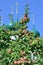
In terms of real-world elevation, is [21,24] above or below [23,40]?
above

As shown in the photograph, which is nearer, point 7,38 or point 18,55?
point 18,55

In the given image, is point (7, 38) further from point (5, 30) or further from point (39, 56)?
point (39, 56)

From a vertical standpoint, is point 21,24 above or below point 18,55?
above

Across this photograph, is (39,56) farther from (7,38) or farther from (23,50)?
(7,38)

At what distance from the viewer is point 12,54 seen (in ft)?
18.1

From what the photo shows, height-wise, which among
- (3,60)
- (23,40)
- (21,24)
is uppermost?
(21,24)

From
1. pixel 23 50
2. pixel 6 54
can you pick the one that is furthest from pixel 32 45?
pixel 6 54

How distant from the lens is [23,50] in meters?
5.56

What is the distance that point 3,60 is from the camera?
5742mm

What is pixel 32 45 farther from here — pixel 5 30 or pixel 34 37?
pixel 5 30

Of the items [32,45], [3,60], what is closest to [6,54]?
[3,60]

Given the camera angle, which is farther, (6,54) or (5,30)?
(5,30)

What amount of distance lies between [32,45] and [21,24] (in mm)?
774

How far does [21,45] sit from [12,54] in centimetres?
29
